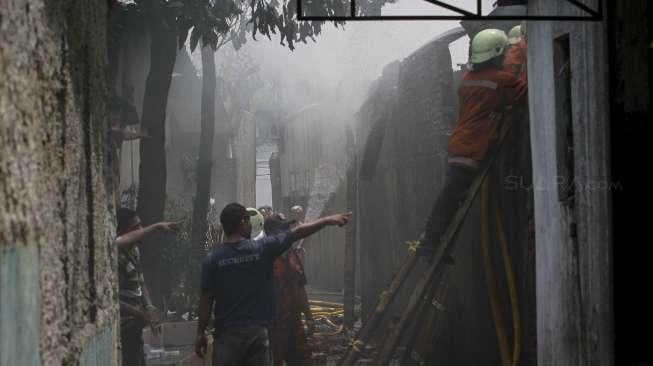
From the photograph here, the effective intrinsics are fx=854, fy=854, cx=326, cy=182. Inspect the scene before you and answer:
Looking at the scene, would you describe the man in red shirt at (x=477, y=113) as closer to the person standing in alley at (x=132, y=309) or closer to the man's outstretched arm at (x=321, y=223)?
the man's outstretched arm at (x=321, y=223)

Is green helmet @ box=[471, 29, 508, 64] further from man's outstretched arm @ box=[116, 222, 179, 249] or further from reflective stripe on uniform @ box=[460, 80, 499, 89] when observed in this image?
man's outstretched arm @ box=[116, 222, 179, 249]

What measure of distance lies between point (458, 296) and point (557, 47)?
351 centimetres

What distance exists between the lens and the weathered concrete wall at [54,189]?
6.85 ft

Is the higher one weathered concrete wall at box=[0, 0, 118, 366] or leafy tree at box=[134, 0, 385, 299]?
leafy tree at box=[134, 0, 385, 299]

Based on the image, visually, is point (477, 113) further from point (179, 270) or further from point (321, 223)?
point (179, 270)

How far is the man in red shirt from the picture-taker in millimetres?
6887

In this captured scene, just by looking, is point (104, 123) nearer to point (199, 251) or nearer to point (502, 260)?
point (502, 260)

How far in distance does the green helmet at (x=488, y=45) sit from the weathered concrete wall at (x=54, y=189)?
3.89m

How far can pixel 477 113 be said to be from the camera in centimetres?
697

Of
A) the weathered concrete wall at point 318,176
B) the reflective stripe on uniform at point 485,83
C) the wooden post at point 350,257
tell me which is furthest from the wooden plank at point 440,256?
the weathered concrete wall at point 318,176

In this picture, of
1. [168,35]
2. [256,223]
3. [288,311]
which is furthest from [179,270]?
[288,311]

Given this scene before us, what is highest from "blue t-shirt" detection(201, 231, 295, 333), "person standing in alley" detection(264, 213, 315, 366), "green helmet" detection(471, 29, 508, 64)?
"green helmet" detection(471, 29, 508, 64)

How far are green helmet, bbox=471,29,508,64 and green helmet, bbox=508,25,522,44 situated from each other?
0.42 m

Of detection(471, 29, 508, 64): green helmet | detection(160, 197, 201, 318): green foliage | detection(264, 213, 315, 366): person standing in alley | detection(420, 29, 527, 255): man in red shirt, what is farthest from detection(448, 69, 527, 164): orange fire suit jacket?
detection(160, 197, 201, 318): green foliage
